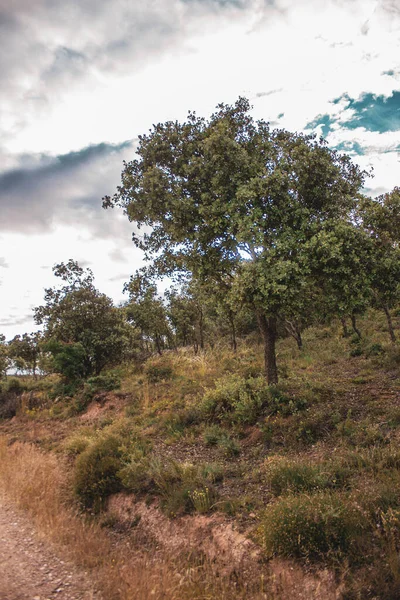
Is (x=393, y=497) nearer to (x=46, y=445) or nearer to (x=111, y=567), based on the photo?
(x=111, y=567)

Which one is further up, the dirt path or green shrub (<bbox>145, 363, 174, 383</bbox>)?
green shrub (<bbox>145, 363, 174, 383</bbox>)

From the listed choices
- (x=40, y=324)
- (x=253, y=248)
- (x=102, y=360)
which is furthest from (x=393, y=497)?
(x=40, y=324)

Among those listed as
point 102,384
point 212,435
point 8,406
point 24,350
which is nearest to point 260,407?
point 212,435

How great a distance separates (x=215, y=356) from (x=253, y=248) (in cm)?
1348

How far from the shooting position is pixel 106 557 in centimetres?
625

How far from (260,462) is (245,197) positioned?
24.3 ft

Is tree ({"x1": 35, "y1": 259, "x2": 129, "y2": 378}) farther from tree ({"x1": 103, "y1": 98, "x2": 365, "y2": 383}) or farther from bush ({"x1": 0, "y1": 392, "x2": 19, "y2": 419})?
tree ({"x1": 103, "y1": 98, "x2": 365, "y2": 383})

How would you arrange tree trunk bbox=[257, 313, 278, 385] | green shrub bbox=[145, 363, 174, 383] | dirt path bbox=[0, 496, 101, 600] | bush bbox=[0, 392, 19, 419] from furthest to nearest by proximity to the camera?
1. bush bbox=[0, 392, 19, 419]
2. green shrub bbox=[145, 363, 174, 383]
3. tree trunk bbox=[257, 313, 278, 385]
4. dirt path bbox=[0, 496, 101, 600]

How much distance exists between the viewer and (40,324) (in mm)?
22578

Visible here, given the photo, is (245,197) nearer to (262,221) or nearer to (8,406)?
(262,221)

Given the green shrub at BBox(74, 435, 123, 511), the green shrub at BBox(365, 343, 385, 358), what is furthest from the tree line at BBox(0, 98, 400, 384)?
the green shrub at BBox(365, 343, 385, 358)

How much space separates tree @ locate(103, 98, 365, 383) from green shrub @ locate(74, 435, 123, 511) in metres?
6.13

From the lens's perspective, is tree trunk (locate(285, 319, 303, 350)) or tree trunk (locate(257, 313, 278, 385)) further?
tree trunk (locate(285, 319, 303, 350))

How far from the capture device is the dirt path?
5395mm
